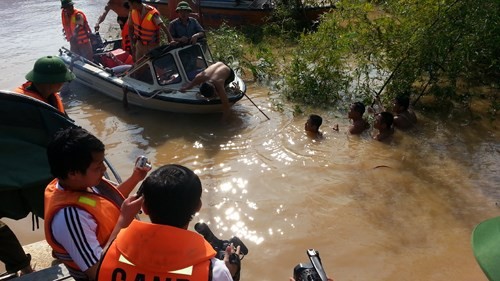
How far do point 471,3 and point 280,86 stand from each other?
355cm

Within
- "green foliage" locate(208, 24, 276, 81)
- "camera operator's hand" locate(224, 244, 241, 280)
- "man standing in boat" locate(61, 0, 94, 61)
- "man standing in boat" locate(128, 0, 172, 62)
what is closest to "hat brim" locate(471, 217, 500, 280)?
"camera operator's hand" locate(224, 244, 241, 280)

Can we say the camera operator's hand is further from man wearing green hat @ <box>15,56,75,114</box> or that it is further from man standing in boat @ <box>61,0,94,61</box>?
man standing in boat @ <box>61,0,94,61</box>

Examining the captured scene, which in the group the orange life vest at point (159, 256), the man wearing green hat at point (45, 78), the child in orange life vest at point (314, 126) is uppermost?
the man wearing green hat at point (45, 78)

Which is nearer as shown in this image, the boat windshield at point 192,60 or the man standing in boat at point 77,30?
the boat windshield at point 192,60

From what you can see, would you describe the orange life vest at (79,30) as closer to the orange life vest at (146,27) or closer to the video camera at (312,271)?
the orange life vest at (146,27)

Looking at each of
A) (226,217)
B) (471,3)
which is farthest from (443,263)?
(471,3)

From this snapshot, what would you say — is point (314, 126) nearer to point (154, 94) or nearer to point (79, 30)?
point (154, 94)

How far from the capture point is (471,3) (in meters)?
6.60

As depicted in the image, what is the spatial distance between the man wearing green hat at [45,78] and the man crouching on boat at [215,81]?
354cm

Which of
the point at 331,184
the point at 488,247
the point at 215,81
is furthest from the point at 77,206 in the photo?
the point at 215,81

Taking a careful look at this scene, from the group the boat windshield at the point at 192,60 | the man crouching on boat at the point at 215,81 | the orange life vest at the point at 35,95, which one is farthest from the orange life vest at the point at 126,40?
the orange life vest at the point at 35,95

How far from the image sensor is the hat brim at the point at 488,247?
143 cm

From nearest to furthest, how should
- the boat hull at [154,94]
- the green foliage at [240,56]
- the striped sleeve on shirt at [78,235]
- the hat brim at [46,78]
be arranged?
the striped sleeve on shirt at [78,235] < the hat brim at [46,78] < the boat hull at [154,94] < the green foliage at [240,56]

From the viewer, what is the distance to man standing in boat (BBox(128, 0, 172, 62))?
7.78 metres
